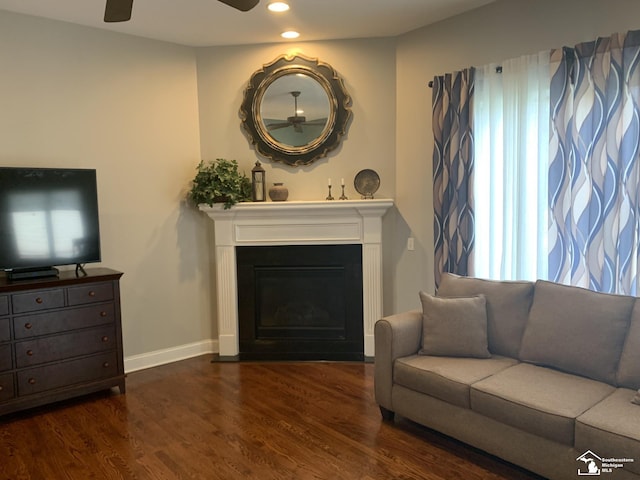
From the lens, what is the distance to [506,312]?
127 inches

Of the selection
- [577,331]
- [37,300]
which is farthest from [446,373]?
[37,300]

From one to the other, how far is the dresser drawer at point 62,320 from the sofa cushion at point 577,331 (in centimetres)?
291

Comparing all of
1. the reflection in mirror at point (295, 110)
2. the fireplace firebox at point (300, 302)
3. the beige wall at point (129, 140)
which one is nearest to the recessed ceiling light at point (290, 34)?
the reflection in mirror at point (295, 110)

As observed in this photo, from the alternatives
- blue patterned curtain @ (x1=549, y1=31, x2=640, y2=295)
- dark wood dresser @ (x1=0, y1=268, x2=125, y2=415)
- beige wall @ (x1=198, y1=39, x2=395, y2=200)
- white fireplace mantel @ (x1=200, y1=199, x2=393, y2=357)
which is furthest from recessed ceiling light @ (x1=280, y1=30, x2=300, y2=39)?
dark wood dresser @ (x1=0, y1=268, x2=125, y2=415)

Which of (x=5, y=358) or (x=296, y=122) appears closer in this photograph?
(x=5, y=358)

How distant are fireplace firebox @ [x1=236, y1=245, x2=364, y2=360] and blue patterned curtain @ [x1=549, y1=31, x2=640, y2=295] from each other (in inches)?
69.4

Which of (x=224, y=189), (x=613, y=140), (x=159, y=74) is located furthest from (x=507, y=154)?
(x=159, y=74)

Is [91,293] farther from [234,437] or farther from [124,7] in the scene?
[124,7]

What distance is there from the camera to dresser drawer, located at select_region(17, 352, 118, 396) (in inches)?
138

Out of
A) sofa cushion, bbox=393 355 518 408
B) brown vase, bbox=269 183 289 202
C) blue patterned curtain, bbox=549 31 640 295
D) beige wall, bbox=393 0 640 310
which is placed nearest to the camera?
sofa cushion, bbox=393 355 518 408

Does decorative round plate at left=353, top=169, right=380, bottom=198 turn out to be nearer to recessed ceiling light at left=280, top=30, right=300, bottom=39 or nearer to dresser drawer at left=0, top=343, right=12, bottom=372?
recessed ceiling light at left=280, top=30, right=300, bottom=39

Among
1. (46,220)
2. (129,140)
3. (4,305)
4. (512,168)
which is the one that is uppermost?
(129,140)

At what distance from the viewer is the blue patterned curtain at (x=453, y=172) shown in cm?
394

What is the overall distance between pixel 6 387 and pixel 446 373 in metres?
2.84
